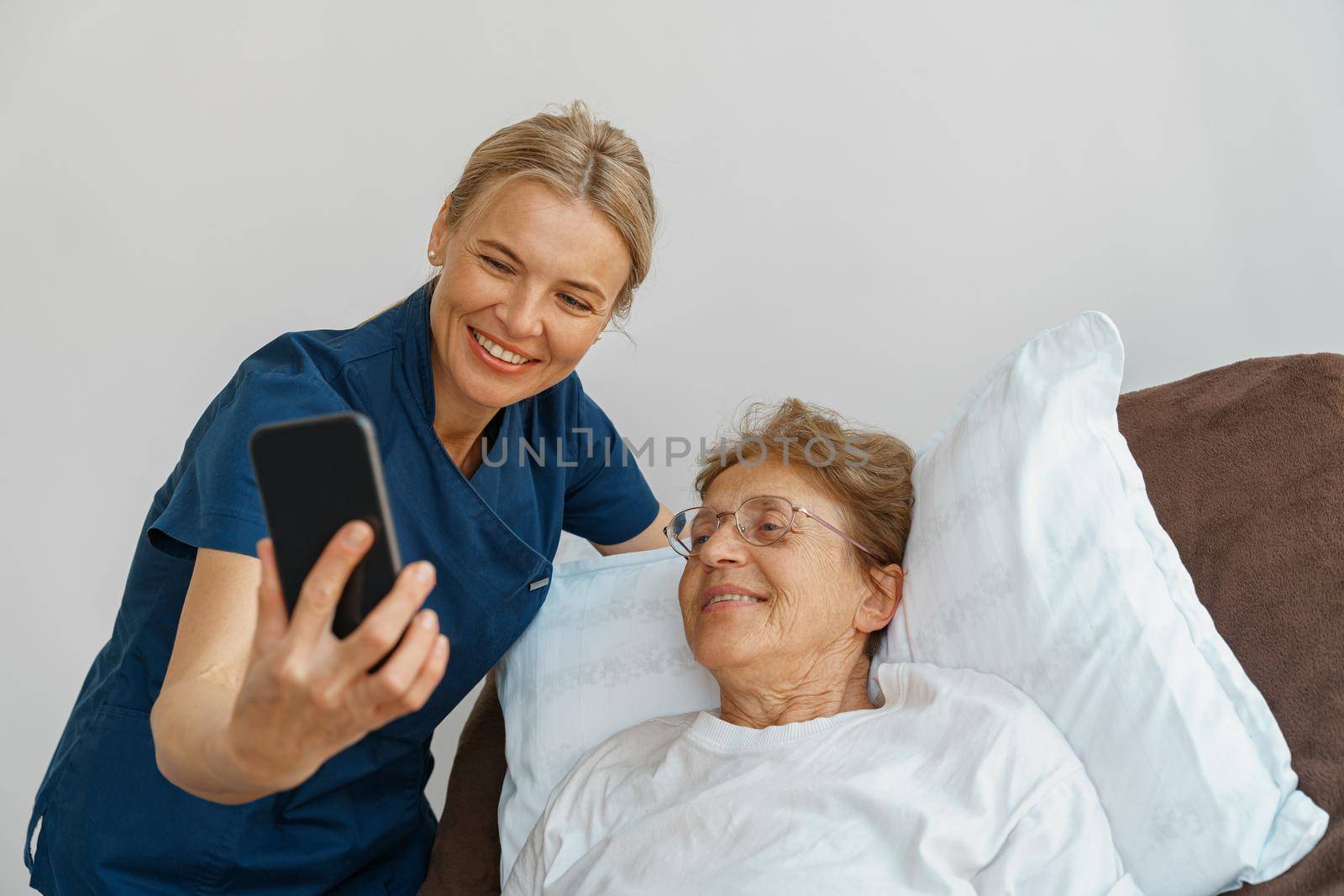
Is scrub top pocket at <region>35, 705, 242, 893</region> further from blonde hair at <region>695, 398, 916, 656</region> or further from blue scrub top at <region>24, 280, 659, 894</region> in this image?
blonde hair at <region>695, 398, 916, 656</region>

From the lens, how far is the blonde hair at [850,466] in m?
1.50

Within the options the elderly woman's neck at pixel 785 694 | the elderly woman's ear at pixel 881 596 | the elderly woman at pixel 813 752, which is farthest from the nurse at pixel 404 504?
the elderly woman's ear at pixel 881 596

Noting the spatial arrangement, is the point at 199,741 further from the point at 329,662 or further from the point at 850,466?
the point at 850,466

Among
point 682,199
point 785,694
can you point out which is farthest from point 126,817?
point 682,199

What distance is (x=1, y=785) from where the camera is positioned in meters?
2.40

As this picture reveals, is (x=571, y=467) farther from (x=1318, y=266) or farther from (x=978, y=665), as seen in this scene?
(x=1318, y=266)

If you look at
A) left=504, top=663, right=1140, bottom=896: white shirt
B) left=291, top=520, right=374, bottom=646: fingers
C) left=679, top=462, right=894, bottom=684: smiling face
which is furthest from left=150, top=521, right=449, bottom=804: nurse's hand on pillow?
left=679, top=462, right=894, bottom=684: smiling face

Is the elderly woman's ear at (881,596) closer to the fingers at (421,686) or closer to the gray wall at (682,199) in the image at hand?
the gray wall at (682,199)

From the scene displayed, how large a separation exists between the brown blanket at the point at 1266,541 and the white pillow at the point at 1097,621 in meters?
0.05

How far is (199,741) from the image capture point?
837 mm

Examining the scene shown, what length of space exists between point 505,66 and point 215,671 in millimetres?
1525

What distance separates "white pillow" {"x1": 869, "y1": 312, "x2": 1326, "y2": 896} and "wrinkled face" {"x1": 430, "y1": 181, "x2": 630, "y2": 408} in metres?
0.54

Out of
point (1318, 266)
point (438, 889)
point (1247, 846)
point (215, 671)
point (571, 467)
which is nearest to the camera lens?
point (215, 671)

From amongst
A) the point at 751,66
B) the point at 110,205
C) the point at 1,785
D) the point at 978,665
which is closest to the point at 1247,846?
the point at 978,665
